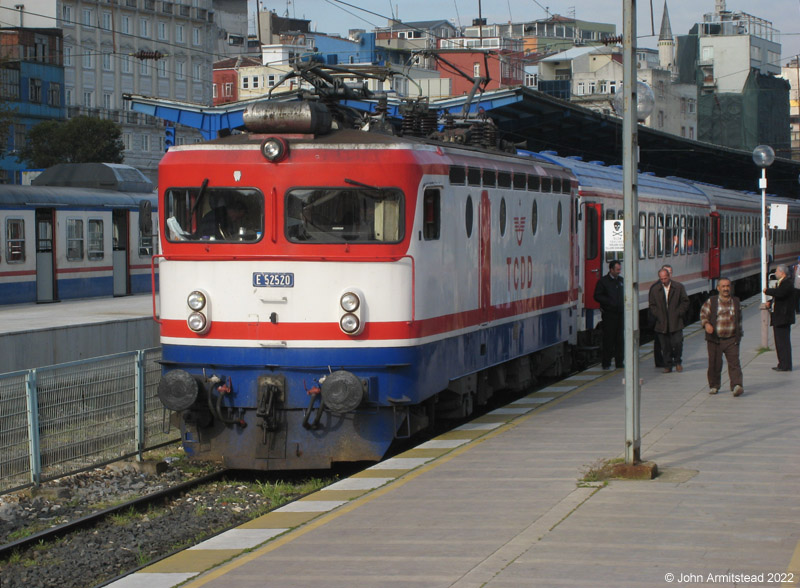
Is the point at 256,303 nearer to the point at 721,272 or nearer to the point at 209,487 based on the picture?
the point at 209,487

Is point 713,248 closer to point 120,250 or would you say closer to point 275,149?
point 120,250

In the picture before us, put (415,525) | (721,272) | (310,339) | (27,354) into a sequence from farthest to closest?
1. (721,272)
2. (27,354)
3. (310,339)
4. (415,525)

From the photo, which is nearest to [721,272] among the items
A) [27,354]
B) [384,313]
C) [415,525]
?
[27,354]

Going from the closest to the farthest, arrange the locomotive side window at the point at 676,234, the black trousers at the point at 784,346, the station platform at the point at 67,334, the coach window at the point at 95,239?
the station platform at the point at 67,334 → the black trousers at the point at 784,346 → the locomotive side window at the point at 676,234 → the coach window at the point at 95,239

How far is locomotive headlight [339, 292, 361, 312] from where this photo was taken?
12055mm

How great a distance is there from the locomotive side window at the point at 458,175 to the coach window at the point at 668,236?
15.6m

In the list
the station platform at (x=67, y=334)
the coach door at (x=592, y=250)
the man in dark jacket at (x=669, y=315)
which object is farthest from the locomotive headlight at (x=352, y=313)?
the coach door at (x=592, y=250)

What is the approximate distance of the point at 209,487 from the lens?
12.7 meters

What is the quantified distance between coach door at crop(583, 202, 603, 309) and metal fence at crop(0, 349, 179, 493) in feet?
29.1

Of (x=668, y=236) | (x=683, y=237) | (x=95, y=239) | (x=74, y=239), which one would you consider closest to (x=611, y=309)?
(x=668, y=236)

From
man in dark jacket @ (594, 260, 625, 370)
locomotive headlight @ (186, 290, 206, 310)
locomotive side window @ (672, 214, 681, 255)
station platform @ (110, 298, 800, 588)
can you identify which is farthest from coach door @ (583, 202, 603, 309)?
locomotive headlight @ (186, 290, 206, 310)

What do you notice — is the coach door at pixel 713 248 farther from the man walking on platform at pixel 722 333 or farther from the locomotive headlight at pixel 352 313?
the locomotive headlight at pixel 352 313

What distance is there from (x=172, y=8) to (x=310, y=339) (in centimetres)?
9118

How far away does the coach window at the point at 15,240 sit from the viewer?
2759cm
